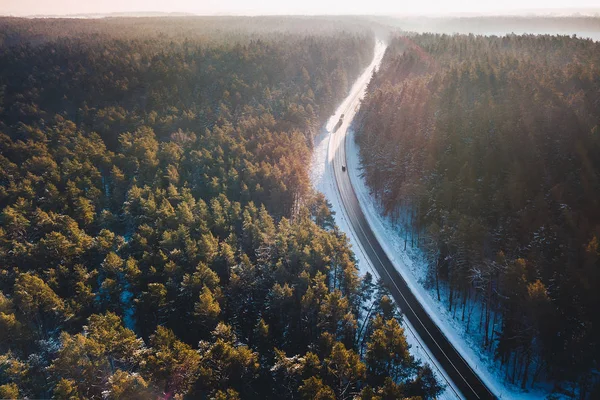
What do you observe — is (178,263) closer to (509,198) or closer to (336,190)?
(336,190)

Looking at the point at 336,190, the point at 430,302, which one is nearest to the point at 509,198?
the point at 430,302

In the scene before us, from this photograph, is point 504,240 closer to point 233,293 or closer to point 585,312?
point 585,312

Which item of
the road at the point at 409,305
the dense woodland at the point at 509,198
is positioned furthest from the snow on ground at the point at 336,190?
the dense woodland at the point at 509,198

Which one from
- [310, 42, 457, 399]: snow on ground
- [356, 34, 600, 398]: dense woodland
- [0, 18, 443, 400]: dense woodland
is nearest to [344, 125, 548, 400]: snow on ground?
[356, 34, 600, 398]: dense woodland

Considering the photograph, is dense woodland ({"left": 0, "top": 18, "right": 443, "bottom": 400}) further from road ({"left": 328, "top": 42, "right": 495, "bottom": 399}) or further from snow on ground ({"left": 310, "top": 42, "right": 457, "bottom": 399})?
road ({"left": 328, "top": 42, "right": 495, "bottom": 399})

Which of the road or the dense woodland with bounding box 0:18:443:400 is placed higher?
the dense woodland with bounding box 0:18:443:400

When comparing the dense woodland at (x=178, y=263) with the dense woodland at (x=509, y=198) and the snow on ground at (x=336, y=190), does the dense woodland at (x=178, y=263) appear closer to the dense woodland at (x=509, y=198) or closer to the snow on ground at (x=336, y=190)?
the snow on ground at (x=336, y=190)
